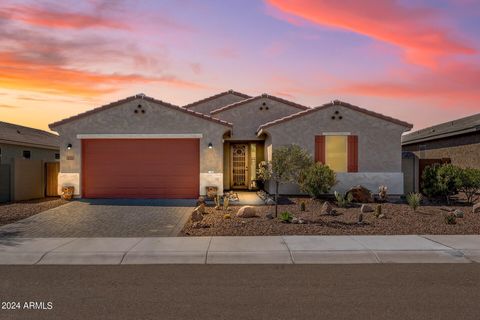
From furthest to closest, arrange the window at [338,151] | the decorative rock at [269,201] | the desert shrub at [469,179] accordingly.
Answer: the window at [338,151] < the desert shrub at [469,179] < the decorative rock at [269,201]

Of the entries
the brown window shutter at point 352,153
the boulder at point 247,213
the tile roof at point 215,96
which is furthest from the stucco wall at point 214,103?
the boulder at point 247,213

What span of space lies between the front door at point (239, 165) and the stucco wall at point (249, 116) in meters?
0.94

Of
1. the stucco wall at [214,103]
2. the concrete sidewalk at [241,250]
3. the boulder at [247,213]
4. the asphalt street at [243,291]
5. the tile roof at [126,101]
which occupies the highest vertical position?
the stucco wall at [214,103]

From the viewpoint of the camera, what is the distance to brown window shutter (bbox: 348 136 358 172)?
18.2 m

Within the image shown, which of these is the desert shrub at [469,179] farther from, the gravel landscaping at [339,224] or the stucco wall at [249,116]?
the stucco wall at [249,116]

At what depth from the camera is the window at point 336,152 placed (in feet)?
59.7

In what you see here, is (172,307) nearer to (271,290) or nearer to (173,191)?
(271,290)

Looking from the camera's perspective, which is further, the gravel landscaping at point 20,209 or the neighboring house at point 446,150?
the neighboring house at point 446,150

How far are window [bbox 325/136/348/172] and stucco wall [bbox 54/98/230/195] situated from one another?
15.4 feet

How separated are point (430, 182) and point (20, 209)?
16.4 metres

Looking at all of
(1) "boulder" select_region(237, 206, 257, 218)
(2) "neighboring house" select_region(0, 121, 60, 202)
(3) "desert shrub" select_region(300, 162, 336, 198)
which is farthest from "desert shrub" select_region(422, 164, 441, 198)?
(2) "neighboring house" select_region(0, 121, 60, 202)

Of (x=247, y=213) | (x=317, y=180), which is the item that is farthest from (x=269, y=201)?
(x=247, y=213)

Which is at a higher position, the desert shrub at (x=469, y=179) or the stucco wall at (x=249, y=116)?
the stucco wall at (x=249, y=116)

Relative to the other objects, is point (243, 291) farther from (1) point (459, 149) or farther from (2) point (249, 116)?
(1) point (459, 149)
